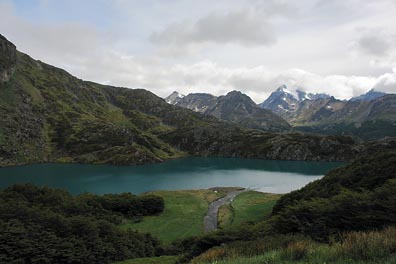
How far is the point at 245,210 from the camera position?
90812 millimetres

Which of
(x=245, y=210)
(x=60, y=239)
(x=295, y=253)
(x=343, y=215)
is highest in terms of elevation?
(x=295, y=253)

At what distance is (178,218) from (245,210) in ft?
61.1

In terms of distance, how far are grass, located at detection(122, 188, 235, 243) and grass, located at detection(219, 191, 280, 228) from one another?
5513 millimetres

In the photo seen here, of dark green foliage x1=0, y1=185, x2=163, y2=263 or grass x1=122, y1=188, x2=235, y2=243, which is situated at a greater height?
dark green foliage x1=0, y1=185, x2=163, y2=263

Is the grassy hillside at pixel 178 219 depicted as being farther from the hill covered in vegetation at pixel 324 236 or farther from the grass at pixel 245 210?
the hill covered in vegetation at pixel 324 236

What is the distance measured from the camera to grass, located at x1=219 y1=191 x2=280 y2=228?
78.9m

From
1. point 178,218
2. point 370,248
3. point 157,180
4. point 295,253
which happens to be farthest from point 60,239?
point 157,180

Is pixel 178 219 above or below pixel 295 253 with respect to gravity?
below

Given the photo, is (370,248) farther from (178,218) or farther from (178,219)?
(178,218)

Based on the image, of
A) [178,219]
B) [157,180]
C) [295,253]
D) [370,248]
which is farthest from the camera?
[157,180]

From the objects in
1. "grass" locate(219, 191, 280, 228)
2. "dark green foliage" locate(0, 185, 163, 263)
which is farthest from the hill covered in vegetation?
"grass" locate(219, 191, 280, 228)

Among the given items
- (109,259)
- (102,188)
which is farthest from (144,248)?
(102,188)

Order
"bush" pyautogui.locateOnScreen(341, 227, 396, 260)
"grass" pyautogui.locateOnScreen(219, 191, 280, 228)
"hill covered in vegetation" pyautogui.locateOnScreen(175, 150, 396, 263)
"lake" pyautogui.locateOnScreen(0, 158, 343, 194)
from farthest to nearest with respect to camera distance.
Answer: "lake" pyautogui.locateOnScreen(0, 158, 343, 194), "grass" pyautogui.locateOnScreen(219, 191, 280, 228), "hill covered in vegetation" pyautogui.locateOnScreen(175, 150, 396, 263), "bush" pyautogui.locateOnScreen(341, 227, 396, 260)

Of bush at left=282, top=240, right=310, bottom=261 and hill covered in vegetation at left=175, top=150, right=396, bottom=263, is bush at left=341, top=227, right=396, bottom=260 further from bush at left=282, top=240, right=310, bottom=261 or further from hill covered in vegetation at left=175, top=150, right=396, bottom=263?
bush at left=282, top=240, right=310, bottom=261
